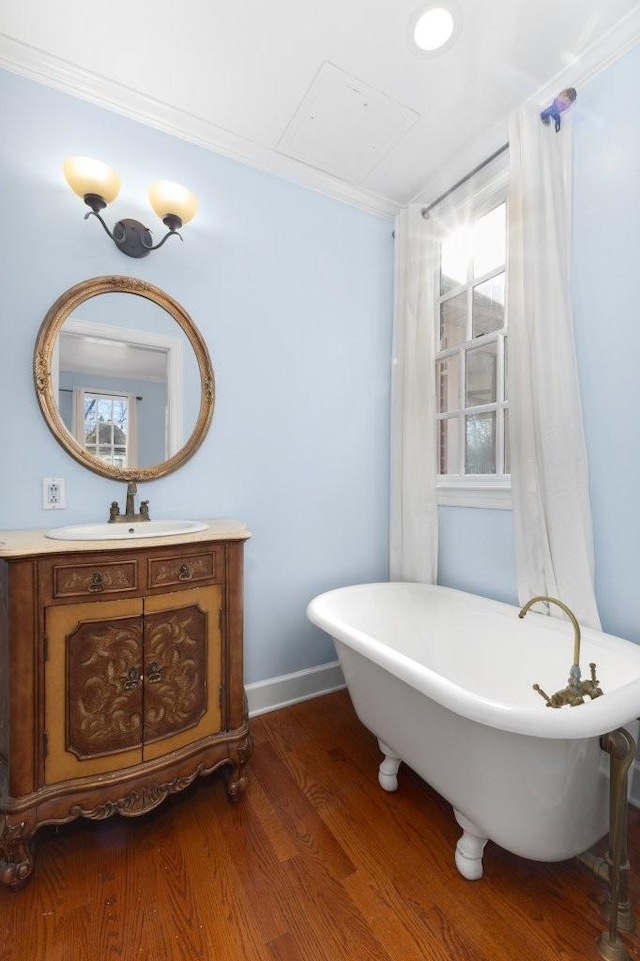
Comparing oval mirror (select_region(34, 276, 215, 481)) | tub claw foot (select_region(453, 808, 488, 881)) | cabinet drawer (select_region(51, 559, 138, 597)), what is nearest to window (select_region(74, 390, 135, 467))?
oval mirror (select_region(34, 276, 215, 481))

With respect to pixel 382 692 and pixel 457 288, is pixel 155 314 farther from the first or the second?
pixel 382 692

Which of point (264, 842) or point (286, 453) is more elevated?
point (286, 453)

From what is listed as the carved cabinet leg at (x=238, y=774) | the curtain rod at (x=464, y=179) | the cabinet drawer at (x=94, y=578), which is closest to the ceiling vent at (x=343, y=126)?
the curtain rod at (x=464, y=179)

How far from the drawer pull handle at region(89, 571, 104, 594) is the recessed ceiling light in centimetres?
210

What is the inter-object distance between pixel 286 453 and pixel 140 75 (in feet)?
5.21

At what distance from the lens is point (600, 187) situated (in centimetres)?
153

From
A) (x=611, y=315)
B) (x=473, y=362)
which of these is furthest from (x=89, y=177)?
(x=611, y=315)

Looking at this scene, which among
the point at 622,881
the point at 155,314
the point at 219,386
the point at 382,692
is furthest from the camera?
the point at 219,386

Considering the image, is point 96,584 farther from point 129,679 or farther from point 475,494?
point 475,494

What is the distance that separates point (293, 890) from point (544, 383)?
71.1 inches

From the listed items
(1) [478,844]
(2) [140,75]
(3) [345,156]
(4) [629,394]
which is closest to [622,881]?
(1) [478,844]

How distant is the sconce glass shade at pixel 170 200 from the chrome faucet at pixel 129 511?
1.09 m

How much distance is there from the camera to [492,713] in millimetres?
925

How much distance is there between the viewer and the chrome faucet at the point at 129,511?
1612 mm
